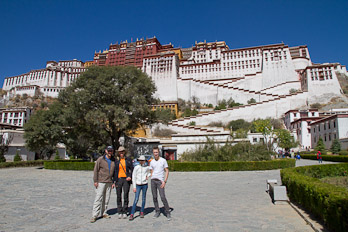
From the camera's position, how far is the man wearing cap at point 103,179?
5543mm

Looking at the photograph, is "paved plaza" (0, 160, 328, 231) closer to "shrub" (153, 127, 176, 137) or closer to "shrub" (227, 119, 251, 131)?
"shrub" (153, 127, 176, 137)

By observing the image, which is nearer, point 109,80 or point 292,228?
point 292,228

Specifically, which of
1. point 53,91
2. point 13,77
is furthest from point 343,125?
point 13,77

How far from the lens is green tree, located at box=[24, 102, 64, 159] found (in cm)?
2531

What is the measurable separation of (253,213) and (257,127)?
35074 millimetres

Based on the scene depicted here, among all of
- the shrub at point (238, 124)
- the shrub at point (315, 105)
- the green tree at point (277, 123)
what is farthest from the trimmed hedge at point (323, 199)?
the shrub at point (315, 105)

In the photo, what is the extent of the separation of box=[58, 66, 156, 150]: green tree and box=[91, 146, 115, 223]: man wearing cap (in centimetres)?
1443

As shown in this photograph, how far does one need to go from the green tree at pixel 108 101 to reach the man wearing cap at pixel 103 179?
47.3ft

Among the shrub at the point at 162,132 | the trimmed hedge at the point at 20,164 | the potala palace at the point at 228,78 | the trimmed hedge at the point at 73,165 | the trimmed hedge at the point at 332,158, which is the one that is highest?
the potala palace at the point at 228,78

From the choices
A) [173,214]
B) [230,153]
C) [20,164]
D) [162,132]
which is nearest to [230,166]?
[230,153]

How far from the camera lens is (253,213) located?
19.3ft

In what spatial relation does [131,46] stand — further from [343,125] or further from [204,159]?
[204,159]

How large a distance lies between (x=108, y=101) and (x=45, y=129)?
839 cm

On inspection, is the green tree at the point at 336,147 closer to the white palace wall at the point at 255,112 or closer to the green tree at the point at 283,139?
the green tree at the point at 283,139
